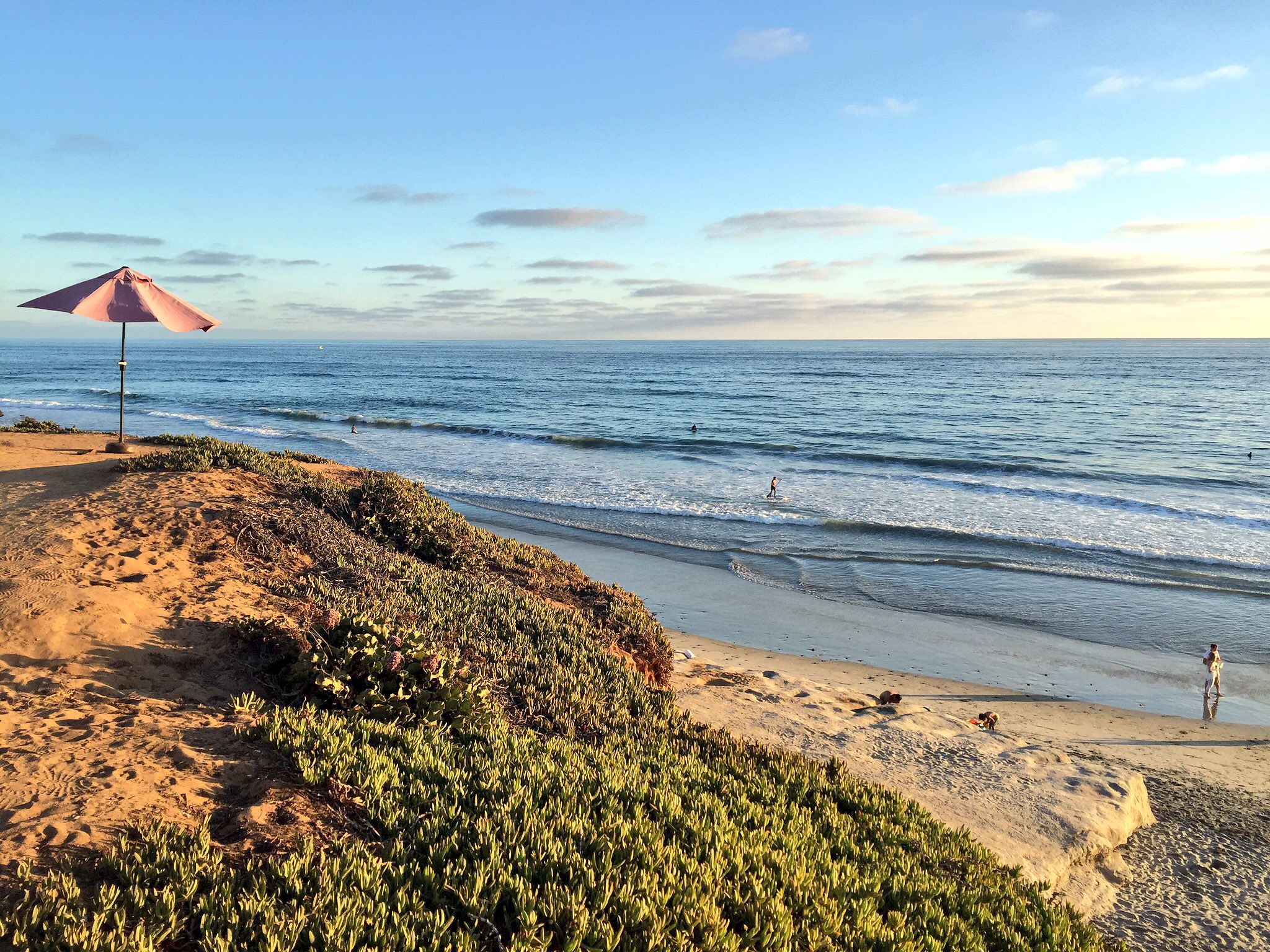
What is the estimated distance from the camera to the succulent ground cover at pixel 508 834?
3.15m

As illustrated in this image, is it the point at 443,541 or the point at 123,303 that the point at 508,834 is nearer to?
the point at 443,541

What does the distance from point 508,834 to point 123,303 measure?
10352 mm

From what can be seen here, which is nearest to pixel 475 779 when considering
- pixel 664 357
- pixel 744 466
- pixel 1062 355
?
pixel 744 466

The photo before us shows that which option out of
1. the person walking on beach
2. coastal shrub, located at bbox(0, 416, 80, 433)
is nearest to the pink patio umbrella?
coastal shrub, located at bbox(0, 416, 80, 433)

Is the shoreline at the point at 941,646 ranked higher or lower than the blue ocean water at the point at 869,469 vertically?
lower

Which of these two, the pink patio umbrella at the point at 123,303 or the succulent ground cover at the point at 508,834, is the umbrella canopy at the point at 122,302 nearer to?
the pink patio umbrella at the point at 123,303

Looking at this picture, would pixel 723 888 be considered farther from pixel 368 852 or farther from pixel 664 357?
pixel 664 357

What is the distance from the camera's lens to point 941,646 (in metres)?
13.6

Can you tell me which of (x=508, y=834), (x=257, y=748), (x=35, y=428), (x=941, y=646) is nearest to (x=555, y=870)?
(x=508, y=834)

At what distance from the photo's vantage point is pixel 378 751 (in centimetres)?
463

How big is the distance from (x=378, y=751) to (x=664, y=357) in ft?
504

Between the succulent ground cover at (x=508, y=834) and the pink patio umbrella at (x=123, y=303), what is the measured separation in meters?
4.34

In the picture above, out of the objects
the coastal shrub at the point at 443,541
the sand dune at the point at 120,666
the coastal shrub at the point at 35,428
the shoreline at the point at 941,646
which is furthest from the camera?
the coastal shrub at the point at 35,428

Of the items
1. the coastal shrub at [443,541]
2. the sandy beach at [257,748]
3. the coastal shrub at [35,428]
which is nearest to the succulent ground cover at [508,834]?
the sandy beach at [257,748]
